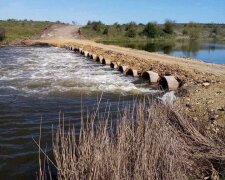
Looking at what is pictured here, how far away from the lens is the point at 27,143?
10.4 m

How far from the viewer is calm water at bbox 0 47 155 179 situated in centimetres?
966

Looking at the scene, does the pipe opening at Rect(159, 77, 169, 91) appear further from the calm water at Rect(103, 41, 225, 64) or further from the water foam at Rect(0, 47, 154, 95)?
the calm water at Rect(103, 41, 225, 64)

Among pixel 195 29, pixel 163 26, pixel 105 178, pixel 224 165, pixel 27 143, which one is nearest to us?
pixel 105 178

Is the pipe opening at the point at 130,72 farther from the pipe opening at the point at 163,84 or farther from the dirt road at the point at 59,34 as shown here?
the dirt road at the point at 59,34

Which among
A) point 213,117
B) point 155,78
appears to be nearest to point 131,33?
point 155,78

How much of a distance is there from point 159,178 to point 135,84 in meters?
13.1

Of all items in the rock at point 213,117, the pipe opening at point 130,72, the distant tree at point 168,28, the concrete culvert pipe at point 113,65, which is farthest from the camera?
the distant tree at point 168,28

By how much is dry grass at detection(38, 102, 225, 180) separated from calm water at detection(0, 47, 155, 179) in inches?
81.9

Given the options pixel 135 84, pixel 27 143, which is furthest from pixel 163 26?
pixel 27 143

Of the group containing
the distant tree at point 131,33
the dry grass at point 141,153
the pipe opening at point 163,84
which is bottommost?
the distant tree at point 131,33

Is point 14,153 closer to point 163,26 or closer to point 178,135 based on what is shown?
point 178,135

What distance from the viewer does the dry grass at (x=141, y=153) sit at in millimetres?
5969

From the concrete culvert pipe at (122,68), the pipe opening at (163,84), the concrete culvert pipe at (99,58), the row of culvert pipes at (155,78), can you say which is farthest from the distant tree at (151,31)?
the pipe opening at (163,84)

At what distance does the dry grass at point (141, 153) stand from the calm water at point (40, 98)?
208 cm
